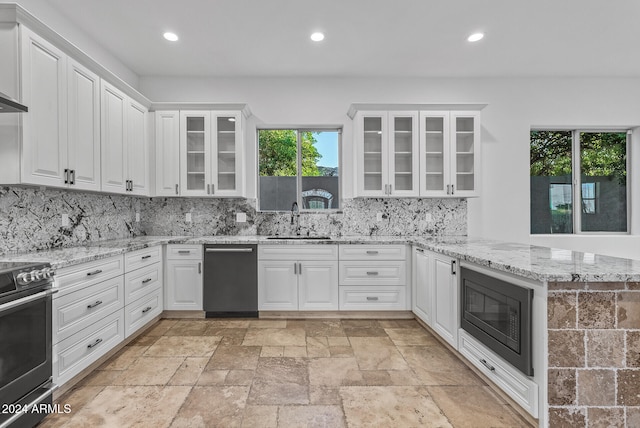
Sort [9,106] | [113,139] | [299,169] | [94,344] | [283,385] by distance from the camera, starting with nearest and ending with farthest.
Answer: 1. [9,106]
2. [283,385]
3. [94,344]
4. [113,139]
5. [299,169]

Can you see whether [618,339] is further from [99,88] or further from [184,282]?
[99,88]

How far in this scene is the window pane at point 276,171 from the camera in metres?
4.15

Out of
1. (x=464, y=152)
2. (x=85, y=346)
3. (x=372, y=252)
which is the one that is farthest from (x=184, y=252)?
(x=464, y=152)

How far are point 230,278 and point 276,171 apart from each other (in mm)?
1547

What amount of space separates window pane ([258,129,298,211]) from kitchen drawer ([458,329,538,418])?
2.62 meters

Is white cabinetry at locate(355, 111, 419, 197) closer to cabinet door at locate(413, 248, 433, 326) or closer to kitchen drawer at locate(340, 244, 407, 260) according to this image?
kitchen drawer at locate(340, 244, 407, 260)

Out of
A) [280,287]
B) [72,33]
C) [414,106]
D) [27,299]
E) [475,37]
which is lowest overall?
[280,287]

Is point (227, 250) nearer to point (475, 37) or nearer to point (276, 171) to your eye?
point (276, 171)

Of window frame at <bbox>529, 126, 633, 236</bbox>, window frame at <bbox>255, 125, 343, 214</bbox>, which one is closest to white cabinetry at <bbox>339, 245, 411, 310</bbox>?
window frame at <bbox>255, 125, 343, 214</bbox>

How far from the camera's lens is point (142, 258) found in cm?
294

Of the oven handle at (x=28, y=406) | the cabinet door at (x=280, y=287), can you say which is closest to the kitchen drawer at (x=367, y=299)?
the cabinet door at (x=280, y=287)

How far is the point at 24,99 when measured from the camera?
2.00 meters

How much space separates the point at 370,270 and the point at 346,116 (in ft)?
6.55

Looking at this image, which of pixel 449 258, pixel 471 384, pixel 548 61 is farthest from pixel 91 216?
pixel 548 61
